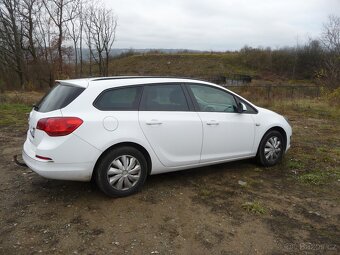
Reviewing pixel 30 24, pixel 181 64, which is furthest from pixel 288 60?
pixel 30 24

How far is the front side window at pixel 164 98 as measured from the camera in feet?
15.2

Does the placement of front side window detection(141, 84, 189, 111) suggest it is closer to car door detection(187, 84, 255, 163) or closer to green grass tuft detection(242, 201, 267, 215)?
car door detection(187, 84, 255, 163)

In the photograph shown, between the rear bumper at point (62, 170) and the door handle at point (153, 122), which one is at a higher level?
the door handle at point (153, 122)

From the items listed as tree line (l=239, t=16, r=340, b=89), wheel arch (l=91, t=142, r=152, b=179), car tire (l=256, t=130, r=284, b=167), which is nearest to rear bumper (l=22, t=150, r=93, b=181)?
wheel arch (l=91, t=142, r=152, b=179)

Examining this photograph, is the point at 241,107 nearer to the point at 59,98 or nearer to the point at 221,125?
the point at 221,125

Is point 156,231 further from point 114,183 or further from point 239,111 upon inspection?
point 239,111

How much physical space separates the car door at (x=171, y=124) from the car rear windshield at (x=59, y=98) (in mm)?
862

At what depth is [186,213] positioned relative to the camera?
13.5 feet

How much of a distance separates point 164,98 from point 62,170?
5.49 ft

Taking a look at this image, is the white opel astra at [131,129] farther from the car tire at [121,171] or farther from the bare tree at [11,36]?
the bare tree at [11,36]

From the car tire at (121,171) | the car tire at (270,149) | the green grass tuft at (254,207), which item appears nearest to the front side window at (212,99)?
the car tire at (270,149)

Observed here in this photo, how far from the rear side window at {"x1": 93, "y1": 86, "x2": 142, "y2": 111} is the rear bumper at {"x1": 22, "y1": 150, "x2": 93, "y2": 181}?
2.46 ft

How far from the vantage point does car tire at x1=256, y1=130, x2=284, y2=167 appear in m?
5.83

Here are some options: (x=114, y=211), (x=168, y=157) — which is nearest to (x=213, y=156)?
(x=168, y=157)
